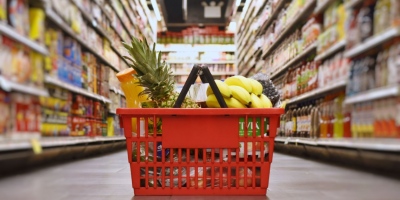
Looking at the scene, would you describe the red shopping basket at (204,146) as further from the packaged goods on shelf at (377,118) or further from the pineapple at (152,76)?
the packaged goods on shelf at (377,118)

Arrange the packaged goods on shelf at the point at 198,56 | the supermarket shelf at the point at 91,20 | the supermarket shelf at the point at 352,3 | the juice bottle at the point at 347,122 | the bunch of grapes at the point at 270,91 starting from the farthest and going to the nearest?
the packaged goods on shelf at the point at 198,56 → the supermarket shelf at the point at 91,20 → the juice bottle at the point at 347,122 → the supermarket shelf at the point at 352,3 → the bunch of grapes at the point at 270,91

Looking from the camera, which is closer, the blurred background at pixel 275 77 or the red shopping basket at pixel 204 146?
the red shopping basket at pixel 204 146

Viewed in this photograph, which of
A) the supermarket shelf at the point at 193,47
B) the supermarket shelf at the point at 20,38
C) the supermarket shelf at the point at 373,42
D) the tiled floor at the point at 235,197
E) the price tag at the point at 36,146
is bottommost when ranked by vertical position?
the tiled floor at the point at 235,197

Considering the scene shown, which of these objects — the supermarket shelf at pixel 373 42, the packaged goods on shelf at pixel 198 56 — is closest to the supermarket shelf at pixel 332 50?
the supermarket shelf at pixel 373 42

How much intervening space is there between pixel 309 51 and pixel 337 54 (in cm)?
57

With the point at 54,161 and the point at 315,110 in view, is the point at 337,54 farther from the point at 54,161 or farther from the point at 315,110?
the point at 54,161

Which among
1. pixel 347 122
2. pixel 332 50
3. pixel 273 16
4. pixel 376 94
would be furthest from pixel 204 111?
pixel 273 16

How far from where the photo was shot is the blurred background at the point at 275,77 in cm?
169

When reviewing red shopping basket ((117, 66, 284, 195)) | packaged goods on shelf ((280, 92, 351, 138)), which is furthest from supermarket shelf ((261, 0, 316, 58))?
red shopping basket ((117, 66, 284, 195))

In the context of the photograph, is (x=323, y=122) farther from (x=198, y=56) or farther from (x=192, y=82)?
(x=198, y=56)

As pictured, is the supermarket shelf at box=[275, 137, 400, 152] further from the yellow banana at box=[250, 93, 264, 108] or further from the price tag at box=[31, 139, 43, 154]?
the price tag at box=[31, 139, 43, 154]

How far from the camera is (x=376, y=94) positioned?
1.65 metres

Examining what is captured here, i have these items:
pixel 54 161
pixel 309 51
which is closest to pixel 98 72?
pixel 54 161

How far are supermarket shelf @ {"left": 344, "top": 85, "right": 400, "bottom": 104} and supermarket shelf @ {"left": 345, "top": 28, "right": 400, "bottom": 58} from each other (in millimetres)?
253
